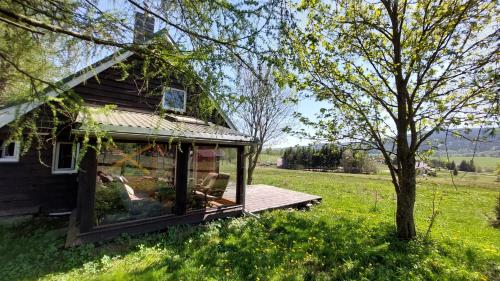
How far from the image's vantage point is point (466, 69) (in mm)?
5707

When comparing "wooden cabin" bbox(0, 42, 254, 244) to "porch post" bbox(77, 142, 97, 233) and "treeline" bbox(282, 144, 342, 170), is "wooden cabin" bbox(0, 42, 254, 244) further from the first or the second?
"treeline" bbox(282, 144, 342, 170)

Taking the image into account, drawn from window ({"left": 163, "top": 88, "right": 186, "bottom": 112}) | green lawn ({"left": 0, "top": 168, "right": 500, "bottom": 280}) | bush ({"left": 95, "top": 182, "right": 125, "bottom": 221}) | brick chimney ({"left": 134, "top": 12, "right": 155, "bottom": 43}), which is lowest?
green lawn ({"left": 0, "top": 168, "right": 500, "bottom": 280})

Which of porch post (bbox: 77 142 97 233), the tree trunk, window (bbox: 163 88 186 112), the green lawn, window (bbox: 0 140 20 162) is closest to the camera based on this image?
window (bbox: 163 88 186 112)

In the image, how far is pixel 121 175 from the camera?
731cm

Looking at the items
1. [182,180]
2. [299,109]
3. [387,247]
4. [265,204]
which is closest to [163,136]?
[182,180]

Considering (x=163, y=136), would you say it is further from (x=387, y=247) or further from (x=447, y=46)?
(x=447, y=46)

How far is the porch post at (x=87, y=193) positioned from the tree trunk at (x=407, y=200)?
695cm

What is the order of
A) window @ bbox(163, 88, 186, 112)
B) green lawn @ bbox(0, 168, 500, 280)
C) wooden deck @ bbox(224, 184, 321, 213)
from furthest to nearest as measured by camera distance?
wooden deck @ bbox(224, 184, 321, 213) → green lawn @ bbox(0, 168, 500, 280) → window @ bbox(163, 88, 186, 112)

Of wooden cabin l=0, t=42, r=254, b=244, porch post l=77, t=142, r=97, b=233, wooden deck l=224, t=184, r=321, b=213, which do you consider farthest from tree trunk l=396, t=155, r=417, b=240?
porch post l=77, t=142, r=97, b=233

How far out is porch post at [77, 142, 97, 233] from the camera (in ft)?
17.3

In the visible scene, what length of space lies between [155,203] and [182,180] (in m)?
1.02

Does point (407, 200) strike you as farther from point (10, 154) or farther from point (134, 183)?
point (10, 154)

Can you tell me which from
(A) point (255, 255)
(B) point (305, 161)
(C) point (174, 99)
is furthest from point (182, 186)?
(B) point (305, 161)

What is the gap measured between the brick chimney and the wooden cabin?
250 centimetres
